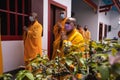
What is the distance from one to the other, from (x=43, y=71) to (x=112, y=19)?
1543 centimetres

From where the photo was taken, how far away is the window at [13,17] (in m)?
3.99

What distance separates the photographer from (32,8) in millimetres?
4465

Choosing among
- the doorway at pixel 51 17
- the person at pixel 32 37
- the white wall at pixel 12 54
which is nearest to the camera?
the white wall at pixel 12 54

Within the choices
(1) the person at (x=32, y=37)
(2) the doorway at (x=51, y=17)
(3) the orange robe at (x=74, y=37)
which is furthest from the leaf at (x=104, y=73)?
(2) the doorway at (x=51, y=17)

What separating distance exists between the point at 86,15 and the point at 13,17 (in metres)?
6.19

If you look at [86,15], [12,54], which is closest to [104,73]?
[12,54]

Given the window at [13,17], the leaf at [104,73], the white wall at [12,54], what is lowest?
the white wall at [12,54]

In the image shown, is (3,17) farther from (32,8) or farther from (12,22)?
(32,8)

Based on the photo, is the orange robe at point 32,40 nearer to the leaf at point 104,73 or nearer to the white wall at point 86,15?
the leaf at point 104,73

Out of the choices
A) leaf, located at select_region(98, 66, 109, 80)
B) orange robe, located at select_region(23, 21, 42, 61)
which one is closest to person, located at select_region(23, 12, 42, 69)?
orange robe, located at select_region(23, 21, 42, 61)

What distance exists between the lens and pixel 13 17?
421cm

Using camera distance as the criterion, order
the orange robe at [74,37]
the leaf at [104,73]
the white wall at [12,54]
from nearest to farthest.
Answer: the leaf at [104,73] < the orange robe at [74,37] < the white wall at [12,54]

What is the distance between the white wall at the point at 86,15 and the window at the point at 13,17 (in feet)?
18.9

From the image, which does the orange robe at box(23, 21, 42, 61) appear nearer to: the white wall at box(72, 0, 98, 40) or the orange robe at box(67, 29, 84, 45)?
the orange robe at box(67, 29, 84, 45)
